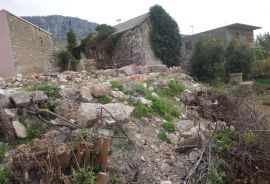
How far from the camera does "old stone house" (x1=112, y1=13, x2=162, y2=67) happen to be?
14837mm

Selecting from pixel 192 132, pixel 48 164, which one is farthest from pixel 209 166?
pixel 48 164

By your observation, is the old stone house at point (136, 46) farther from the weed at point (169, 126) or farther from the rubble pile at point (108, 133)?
the weed at point (169, 126)

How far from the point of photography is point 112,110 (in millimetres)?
4543

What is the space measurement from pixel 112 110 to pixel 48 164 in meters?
1.47

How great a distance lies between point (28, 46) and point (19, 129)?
34.9 ft

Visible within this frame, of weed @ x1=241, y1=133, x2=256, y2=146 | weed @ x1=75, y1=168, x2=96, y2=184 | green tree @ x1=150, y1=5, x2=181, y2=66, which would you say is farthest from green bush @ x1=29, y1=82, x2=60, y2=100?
green tree @ x1=150, y1=5, x2=181, y2=66

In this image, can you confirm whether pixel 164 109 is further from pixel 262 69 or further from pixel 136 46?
pixel 262 69

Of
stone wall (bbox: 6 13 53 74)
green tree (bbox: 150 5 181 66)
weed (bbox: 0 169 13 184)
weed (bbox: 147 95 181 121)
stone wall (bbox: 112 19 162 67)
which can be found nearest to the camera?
weed (bbox: 0 169 13 184)

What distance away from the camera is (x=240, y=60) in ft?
47.8

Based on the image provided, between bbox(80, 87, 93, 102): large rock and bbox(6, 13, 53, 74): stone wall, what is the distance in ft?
29.0

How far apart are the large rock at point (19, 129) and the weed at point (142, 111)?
1.67 meters

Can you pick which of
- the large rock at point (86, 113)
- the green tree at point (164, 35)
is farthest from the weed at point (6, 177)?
the green tree at point (164, 35)

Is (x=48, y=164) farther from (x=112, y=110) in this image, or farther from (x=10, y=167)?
(x=112, y=110)

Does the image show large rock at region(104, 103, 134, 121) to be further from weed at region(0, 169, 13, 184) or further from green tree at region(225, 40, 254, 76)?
green tree at region(225, 40, 254, 76)
